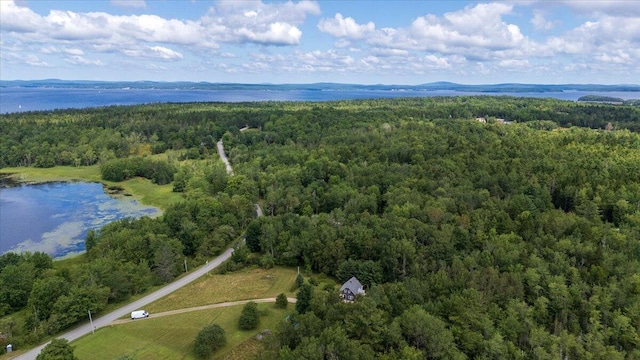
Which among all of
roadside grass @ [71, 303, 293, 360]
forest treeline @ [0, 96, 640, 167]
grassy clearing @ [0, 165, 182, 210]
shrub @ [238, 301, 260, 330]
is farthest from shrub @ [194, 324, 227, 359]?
forest treeline @ [0, 96, 640, 167]

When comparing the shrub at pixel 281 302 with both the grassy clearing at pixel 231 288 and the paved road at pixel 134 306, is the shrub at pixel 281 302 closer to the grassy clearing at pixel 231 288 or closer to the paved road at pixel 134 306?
the grassy clearing at pixel 231 288

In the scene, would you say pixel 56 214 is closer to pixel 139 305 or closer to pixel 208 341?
pixel 139 305

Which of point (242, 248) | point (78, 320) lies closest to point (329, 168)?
point (242, 248)

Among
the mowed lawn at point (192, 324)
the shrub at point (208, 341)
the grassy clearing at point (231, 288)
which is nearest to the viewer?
the shrub at point (208, 341)

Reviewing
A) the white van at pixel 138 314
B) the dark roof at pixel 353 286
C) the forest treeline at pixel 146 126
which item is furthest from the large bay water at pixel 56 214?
the dark roof at pixel 353 286

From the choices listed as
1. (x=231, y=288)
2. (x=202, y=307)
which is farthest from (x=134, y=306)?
(x=231, y=288)

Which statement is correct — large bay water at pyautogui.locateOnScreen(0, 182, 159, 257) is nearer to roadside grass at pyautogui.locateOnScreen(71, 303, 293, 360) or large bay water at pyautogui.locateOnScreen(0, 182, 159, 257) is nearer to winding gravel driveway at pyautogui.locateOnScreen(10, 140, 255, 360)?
winding gravel driveway at pyautogui.locateOnScreen(10, 140, 255, 360)

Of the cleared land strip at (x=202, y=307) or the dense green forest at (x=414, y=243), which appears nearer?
the dense green forest at (x=414, y=243)
